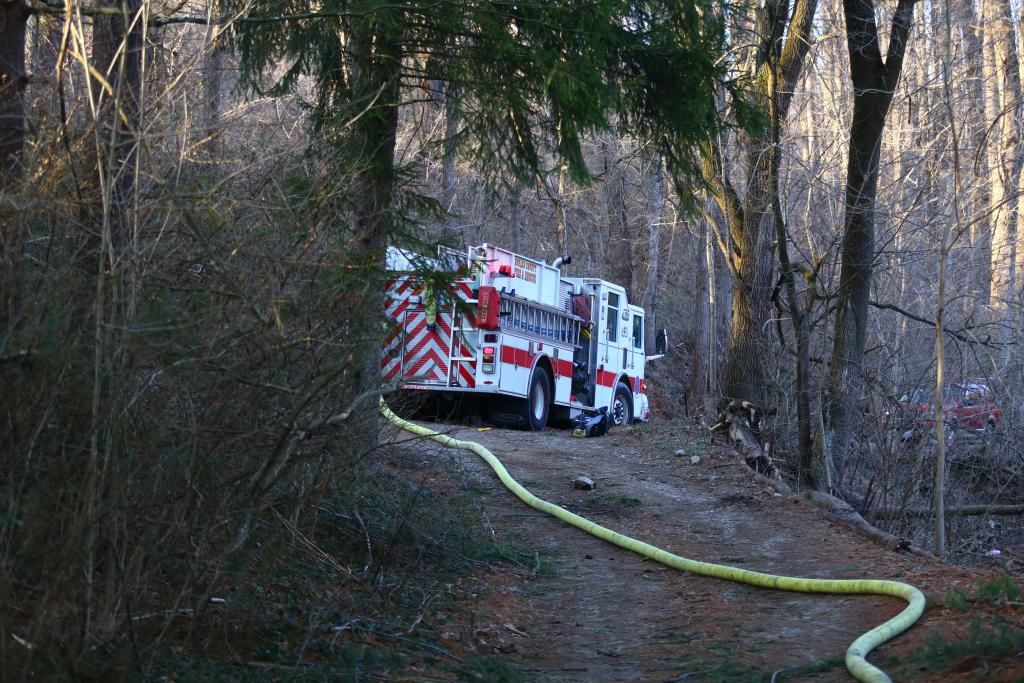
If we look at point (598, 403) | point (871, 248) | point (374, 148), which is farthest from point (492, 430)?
point (374, 148)

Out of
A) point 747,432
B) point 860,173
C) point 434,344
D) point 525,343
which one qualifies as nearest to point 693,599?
point 747,432

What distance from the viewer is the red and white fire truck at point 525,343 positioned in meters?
16.7

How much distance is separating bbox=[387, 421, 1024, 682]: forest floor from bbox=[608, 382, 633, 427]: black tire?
8.73m

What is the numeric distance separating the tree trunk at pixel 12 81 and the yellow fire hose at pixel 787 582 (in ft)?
8.93

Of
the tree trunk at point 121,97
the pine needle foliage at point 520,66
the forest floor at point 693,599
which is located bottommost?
the forest floor at point 693,599

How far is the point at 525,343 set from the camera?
17.8 metres

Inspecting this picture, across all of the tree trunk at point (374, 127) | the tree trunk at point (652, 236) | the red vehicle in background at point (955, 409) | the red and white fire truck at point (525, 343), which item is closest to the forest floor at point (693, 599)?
the tree trunk at point (374, 127)

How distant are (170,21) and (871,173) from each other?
927cm

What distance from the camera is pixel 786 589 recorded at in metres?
7.89

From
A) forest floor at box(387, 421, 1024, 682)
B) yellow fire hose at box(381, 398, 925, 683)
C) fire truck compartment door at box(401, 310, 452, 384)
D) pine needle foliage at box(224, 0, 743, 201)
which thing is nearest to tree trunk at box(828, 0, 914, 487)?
forest floor at box(387, 421, 1024, 682)

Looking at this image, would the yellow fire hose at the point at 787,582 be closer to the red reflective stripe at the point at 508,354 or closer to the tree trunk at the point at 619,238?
the red reflective stripe at the point at 508,354

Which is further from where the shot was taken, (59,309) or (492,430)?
(492,430)

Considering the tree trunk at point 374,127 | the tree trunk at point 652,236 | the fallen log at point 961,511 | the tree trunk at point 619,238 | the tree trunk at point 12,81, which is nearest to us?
the tree trunk at point 12,81

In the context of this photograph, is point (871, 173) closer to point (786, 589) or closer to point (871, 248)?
point (871, 248)
